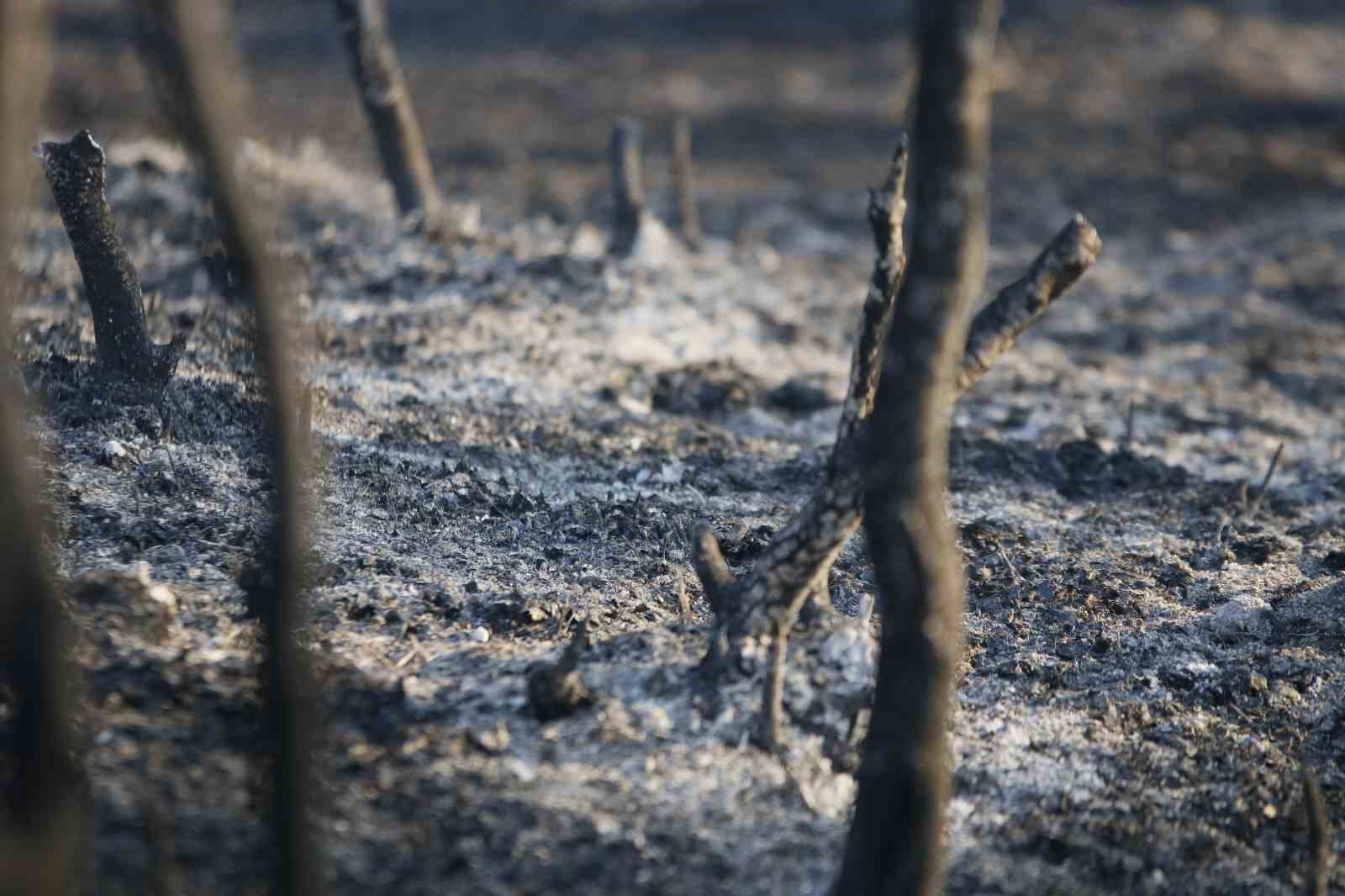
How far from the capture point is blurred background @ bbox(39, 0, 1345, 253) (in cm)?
1108

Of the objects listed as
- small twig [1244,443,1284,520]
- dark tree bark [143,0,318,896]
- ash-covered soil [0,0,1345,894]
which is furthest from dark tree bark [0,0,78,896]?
small twig [1244,443,1284,520]

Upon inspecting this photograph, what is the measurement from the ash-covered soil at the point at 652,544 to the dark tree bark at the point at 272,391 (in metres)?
0.18

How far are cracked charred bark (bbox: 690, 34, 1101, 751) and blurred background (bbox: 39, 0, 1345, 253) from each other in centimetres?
645

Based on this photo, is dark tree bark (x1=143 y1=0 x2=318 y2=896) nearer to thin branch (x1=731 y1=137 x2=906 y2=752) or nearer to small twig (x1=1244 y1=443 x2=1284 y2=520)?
thin branch (x1=731 y1=137 x2=906 y2=752)

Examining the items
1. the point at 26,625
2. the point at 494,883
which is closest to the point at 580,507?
the point at 494,883

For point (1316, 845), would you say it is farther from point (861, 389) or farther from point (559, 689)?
point (559, 689)

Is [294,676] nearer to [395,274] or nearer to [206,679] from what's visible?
[206,679]

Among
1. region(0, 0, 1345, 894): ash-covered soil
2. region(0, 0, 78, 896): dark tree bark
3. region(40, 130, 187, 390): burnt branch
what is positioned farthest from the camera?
region(40, 130, 187, 390): burnt branch

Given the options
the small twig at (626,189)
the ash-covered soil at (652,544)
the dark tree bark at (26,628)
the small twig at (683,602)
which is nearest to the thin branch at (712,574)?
the ash-covered soil at (652,544)

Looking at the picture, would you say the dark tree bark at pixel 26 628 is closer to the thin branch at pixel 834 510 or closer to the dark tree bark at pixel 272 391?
the dark tree bark at pixel 272 391

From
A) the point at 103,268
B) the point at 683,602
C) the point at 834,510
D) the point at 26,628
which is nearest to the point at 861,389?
the point at 834,510

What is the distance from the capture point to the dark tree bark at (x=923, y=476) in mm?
2670

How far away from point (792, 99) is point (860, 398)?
11293 millimetres

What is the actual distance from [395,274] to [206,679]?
434 centimetres
